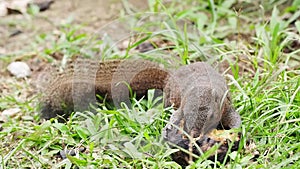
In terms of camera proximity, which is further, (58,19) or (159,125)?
(58,19)

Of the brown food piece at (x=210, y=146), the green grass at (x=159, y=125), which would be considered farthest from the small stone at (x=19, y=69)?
the brown food piece at (x=210, y=146)

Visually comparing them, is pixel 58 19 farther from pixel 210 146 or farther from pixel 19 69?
pixel 210 146

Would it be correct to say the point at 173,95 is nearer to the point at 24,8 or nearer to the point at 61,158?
the point at 61,158

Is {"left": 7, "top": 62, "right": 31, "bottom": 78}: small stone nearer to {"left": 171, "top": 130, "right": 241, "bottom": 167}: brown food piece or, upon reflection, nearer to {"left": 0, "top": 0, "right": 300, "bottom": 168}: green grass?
{"left": 0, "top": 0, "right": 300, "bottom": 168}: green grass

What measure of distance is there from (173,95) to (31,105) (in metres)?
0.82

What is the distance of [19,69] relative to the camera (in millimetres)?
3311

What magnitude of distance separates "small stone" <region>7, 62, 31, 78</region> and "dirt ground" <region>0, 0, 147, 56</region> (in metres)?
0.30

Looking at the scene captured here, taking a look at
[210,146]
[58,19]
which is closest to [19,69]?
[58,19]

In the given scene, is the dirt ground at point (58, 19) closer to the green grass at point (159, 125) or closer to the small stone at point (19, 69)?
the small stone at point (19, 69)

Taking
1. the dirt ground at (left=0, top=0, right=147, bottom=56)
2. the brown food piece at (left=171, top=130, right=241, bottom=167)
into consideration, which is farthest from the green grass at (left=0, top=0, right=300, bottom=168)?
the dirt ground at (left=0, top=0, right=147, bottom=56)

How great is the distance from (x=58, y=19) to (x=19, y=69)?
0.83 m

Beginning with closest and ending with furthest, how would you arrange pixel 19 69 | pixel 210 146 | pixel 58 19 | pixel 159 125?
pixel 210 146, pixel 159 125, pixel 19 69, pixel 58 19

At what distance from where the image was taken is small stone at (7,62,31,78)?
129 inches

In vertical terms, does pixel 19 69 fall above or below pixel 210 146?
above
